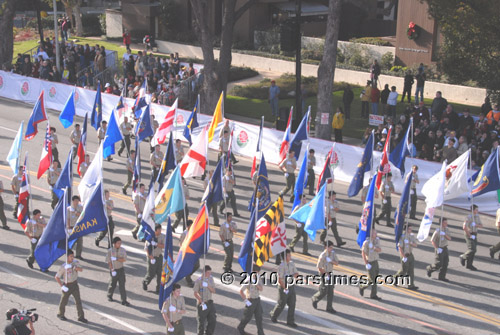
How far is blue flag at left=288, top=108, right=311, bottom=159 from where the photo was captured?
20641 mm

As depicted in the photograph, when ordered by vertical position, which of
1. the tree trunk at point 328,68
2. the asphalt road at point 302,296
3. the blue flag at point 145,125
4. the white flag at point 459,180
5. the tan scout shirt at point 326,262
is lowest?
the asphalt road at point 302,296

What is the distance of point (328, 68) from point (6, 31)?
20.7m

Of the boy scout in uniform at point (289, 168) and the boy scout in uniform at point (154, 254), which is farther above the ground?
the boy scout in uniform at point (289, 168)

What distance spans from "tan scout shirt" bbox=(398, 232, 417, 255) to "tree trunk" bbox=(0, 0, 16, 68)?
28.0 m

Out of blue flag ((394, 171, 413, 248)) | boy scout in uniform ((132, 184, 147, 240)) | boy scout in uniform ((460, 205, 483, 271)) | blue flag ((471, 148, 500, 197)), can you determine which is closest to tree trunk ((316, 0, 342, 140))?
blue flag ((471, 148, 500, 197))

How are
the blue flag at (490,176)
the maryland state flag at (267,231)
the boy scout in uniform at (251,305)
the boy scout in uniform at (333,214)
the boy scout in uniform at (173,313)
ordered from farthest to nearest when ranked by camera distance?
1. the blue flag at (490,176)
2. the boy scout in uniform at (333,214)
3. the maryland state flag at (267,231)
4. the boy scout in uniform at (251,305)
5. the boy scout in uniform at (173,313)

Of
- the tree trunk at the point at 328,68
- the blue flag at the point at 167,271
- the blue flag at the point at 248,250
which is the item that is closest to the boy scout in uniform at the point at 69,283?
the blue flag at the point at 167,271

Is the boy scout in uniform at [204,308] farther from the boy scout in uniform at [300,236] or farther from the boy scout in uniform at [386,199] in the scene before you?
the boy scout in uniform at [386,199]

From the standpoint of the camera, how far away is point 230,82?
118 feet

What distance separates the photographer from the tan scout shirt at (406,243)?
14.8 meters

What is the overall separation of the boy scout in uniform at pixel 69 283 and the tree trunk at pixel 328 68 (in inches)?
546

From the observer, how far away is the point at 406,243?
14805mm

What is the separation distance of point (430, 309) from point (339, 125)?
11971mm

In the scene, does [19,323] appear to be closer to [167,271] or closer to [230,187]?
[167,271]
